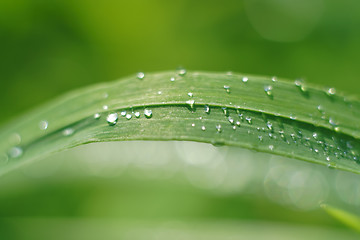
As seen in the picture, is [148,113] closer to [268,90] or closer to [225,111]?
[225,111]

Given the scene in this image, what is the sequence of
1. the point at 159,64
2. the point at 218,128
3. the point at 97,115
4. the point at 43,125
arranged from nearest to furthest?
1. the point at 218,128
2. the point at 97,115
3. the point at 43,125
4. the point at 159,64

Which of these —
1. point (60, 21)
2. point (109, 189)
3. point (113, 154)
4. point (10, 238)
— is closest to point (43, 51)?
point (60, 21)

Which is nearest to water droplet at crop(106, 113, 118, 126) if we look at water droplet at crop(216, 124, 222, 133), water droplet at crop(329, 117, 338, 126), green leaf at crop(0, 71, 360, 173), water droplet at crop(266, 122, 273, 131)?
green leaf at crop(0, 71, 360, 173)

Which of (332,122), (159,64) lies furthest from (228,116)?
(159,64)

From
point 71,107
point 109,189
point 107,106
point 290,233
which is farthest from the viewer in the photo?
point 109,189

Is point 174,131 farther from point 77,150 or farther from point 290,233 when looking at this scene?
point 77,150
